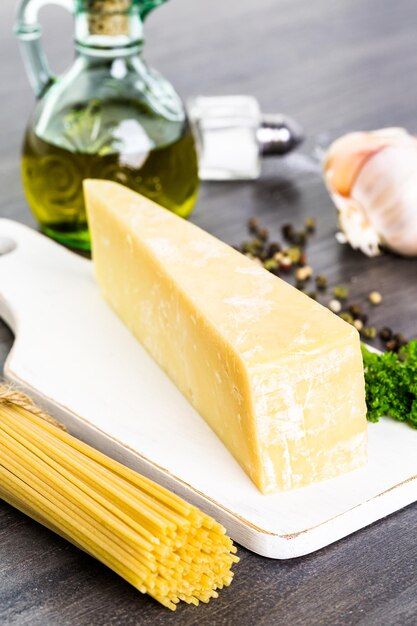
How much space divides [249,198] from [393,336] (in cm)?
56

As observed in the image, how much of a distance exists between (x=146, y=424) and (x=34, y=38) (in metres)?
0.79

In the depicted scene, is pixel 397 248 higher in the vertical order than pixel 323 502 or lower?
lower

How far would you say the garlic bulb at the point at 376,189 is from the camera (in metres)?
1.79

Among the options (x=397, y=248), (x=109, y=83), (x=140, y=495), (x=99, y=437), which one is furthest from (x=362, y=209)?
(x=140, y=495)

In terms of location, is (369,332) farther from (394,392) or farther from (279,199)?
(279,199)

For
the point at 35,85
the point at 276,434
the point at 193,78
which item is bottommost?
the point at 193,78

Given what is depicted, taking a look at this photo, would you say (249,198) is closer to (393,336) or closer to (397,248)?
(397,248)

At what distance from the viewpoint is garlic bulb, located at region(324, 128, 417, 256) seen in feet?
5.88

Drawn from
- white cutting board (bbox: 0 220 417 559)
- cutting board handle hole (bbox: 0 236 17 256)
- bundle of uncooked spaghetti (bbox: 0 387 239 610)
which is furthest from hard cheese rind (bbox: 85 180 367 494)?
cutting board handle hole (bbox: 0 236 17 256)

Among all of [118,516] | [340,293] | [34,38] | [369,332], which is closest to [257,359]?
[118,516]

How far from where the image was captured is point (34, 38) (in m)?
1.83

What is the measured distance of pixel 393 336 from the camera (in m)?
1.63

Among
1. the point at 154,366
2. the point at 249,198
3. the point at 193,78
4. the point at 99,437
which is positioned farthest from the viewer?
the point at 193,78

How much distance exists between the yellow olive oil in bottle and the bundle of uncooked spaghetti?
Answer: 0.66 metres
